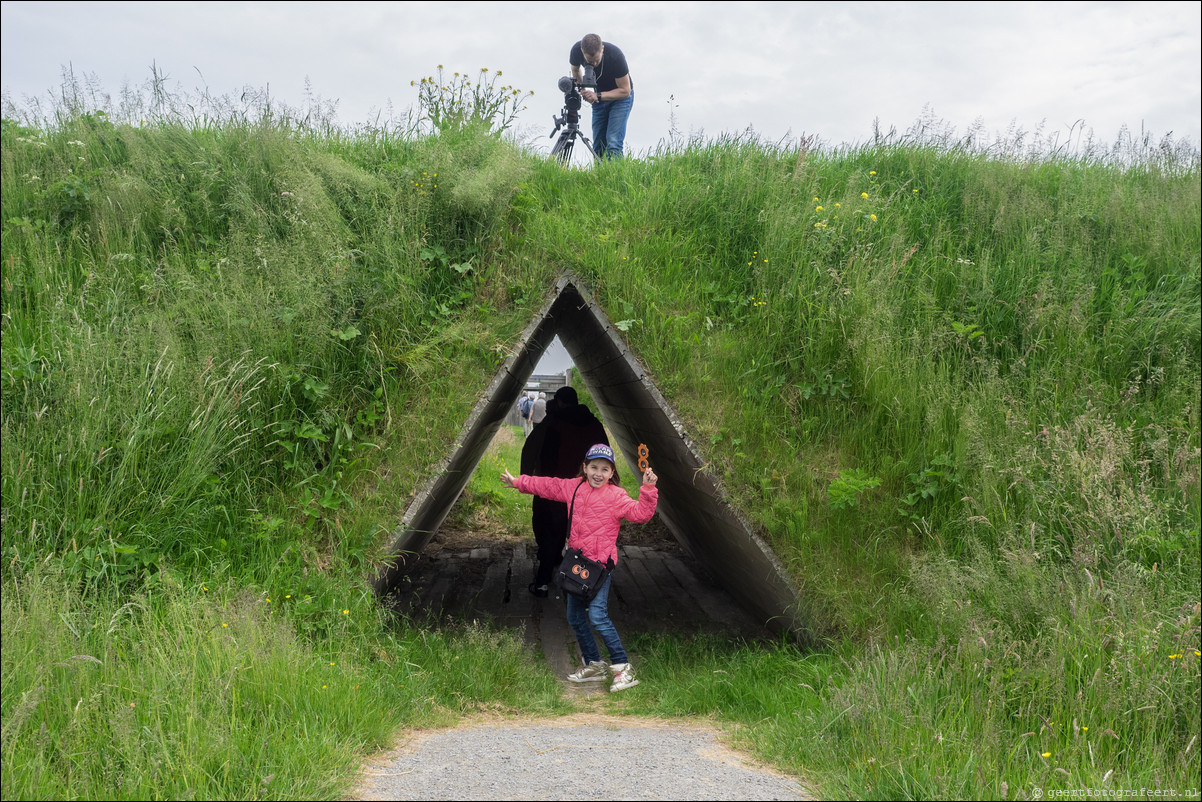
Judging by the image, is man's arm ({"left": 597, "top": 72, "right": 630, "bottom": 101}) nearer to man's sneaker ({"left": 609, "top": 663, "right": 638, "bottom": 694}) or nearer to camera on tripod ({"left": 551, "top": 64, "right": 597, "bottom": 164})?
camera on tripod ({"left": 551, "top": 64, "right": 597, "bottom": 164})

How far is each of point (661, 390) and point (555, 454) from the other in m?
2.96

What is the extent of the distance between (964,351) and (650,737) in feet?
12.0

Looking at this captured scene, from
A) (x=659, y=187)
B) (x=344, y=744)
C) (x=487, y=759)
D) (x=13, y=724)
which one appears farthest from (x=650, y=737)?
(x=659, y=187)

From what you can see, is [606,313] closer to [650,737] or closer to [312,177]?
[312,177]

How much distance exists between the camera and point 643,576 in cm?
1019

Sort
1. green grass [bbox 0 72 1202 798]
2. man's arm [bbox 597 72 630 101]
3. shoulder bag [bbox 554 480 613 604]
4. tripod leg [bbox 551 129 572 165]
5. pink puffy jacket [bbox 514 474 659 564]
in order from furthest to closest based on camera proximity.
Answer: man's arm [bbox 597 72 630 101] < tripod leg [bbox 551 129 572 165] < pink puffy jacket [bbox 514 474 659 564] < shoulder bag [bbox 554 480 613 604] < green grass [bbox 0 72 1202 798]

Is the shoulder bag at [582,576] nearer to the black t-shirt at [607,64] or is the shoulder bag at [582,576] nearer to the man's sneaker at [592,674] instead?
the man's sneaker at [592,674]

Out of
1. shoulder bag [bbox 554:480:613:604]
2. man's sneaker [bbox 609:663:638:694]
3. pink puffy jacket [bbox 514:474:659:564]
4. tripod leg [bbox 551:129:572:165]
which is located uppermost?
tripod leg [bbox 551:129:572:165]

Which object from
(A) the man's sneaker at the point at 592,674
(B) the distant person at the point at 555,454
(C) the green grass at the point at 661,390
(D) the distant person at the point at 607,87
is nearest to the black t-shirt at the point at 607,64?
(D) the distant person at the point at 607,87

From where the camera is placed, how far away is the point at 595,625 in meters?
5.89

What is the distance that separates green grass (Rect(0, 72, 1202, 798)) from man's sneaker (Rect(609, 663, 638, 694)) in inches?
9.8

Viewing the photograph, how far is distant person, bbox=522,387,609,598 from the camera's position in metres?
8.29

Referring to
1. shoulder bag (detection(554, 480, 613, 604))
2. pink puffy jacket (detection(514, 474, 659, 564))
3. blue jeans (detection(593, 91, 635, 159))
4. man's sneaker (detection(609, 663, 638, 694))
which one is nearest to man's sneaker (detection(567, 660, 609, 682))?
man's sneaker (detection(609, 663, 638, 694))

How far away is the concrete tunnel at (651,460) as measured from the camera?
18.4 feet
